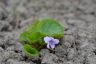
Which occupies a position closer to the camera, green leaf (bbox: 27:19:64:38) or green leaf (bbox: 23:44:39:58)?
green leaf (bbox: 23:44:39:58)

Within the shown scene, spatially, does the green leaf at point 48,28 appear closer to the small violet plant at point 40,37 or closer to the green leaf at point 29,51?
the small violet plant at point 40,37

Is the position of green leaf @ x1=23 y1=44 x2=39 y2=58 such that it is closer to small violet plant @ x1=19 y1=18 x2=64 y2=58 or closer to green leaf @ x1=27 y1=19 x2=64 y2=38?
small violet plant @ x1=19 y1=18 x2=64 y2=58

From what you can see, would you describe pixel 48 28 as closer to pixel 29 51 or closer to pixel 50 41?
pixel 50 41

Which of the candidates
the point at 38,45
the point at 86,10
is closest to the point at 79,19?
the point at 86,10

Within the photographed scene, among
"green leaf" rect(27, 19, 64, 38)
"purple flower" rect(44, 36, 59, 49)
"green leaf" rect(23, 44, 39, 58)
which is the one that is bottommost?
"green leaf" rect(23, 44, 39, 58)

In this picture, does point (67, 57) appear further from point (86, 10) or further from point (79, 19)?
point (86, 10)

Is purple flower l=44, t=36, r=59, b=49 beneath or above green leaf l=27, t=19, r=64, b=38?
beneath

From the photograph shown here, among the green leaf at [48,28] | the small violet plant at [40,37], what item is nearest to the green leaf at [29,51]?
the small violet plant at [40,37]

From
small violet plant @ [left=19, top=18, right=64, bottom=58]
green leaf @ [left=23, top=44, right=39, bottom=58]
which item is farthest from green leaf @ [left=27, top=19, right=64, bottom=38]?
green leaf @ [left=23, top=44, right=39, bottom=58]

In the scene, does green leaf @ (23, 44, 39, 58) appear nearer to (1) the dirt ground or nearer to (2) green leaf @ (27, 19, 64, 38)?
(1) the dirt ground
